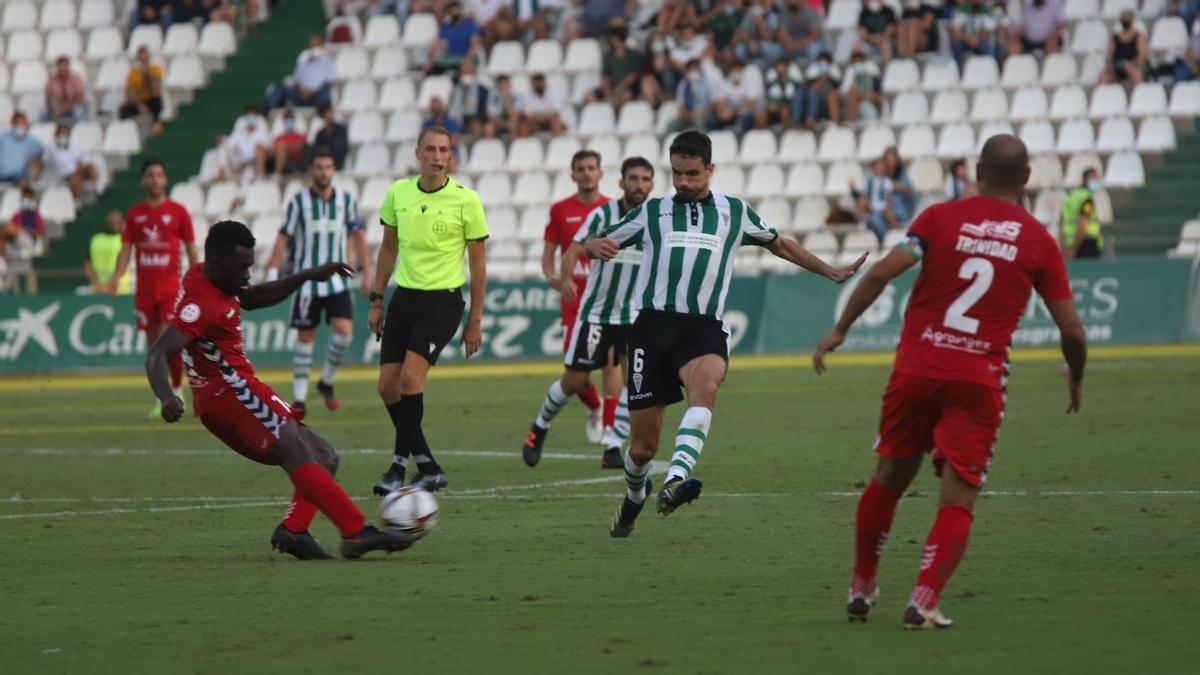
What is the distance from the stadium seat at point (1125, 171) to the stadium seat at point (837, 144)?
399 centimetres

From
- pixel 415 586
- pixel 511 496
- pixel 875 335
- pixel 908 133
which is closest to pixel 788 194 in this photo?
pixel 908 133

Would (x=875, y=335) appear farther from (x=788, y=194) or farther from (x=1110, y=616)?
(x=1110, y=616)

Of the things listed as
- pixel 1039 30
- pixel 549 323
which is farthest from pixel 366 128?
pixel 1039 30

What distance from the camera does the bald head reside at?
7094 millimetres

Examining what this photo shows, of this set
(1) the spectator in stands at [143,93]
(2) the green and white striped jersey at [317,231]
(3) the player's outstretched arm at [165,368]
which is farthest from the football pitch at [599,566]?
(1) the spectator in stands at [143,93]

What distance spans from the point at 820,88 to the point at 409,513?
22.1m

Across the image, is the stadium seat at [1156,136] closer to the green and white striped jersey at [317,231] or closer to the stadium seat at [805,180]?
the stadium seat at [805,180]

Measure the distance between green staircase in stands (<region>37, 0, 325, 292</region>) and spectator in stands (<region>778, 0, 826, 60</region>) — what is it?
33.5 feet

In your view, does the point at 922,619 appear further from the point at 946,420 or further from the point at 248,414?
the point at 248,414

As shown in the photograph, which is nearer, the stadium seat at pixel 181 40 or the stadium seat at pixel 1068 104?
the stadium seat at pixel 1068 104

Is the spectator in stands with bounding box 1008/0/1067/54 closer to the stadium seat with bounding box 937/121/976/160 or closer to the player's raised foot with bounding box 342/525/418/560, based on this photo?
the stadium seat with bounding box 937/121/976/160

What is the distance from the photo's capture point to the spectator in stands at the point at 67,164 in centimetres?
3312

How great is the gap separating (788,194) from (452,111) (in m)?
6.19

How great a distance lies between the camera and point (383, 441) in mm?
16562
